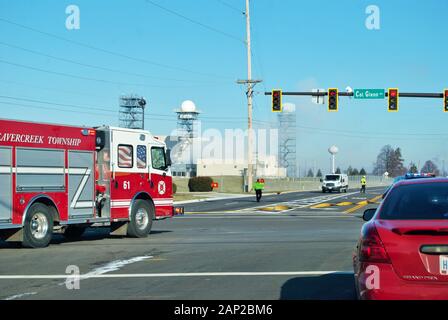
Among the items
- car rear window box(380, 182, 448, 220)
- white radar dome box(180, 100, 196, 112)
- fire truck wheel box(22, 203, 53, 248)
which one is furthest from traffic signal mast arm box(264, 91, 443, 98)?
A: white radar dome box(180, 100, 196, 112)

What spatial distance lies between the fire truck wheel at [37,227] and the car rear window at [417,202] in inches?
397

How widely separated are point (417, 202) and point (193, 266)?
19.1 feet

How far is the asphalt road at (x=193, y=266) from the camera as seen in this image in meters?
8.95

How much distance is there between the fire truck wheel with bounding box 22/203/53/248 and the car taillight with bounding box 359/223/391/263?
33.3 feet

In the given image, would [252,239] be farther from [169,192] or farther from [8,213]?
[8,213]

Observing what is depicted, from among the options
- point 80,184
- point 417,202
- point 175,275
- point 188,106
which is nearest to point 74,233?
point 80,184

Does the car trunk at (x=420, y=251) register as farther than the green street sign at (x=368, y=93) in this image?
No

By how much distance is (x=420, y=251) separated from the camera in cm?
582

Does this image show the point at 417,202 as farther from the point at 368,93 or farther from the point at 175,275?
the point at 368,93

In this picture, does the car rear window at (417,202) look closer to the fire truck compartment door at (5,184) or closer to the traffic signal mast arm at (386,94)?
the fire truck compartment door at (5,184)

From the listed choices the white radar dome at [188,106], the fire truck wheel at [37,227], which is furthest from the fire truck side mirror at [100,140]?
the white radar dome at [188,106]

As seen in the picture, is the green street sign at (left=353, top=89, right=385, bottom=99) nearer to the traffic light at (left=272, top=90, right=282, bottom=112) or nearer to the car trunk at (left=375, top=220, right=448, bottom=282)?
the traffic light at (left=272, top=90, right=282, bottom=112)

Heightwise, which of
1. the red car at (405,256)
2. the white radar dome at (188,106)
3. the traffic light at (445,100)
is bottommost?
the red car at (405,256)

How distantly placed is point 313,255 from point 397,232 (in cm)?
710
